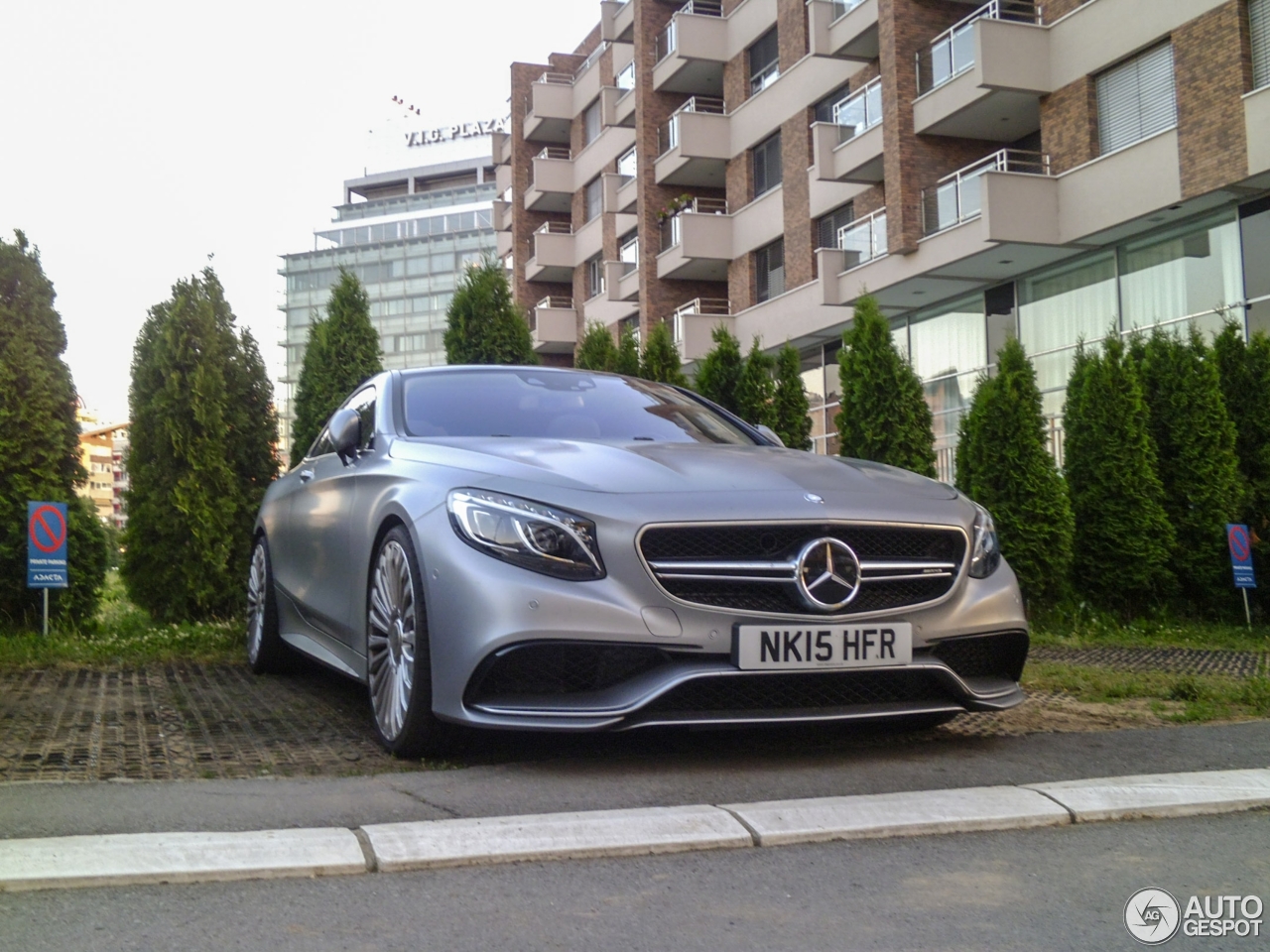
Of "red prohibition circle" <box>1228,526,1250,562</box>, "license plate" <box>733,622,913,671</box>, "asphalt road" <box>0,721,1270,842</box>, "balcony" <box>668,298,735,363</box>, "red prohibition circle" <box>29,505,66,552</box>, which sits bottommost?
"asphalt road" <box>0,721,1270,842</box>

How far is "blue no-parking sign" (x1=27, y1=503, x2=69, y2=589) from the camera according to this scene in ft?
31.7

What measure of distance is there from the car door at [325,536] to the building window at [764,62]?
27.6 m

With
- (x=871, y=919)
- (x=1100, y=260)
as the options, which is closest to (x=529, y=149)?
(x=1100, y=260)

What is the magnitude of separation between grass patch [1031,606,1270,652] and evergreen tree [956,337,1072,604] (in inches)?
18.6

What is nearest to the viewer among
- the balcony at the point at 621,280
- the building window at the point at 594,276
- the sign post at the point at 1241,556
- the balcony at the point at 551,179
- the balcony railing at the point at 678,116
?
the sign post at the point at 1241,556

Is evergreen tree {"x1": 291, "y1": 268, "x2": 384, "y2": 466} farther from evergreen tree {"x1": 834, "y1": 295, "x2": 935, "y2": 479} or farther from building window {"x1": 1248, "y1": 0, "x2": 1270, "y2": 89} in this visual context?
building window {"x1": 1248, "y1": 0, "x2": 1270, "y2": 89}

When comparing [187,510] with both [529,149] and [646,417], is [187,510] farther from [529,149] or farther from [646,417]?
[529,149]

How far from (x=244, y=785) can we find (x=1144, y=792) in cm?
265

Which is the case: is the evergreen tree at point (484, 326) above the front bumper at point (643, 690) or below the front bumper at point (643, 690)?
above

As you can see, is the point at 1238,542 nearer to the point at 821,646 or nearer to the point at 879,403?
the point at 879,403

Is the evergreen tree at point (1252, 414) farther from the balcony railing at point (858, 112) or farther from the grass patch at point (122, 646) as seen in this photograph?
the balcony railing at point (858, 112)

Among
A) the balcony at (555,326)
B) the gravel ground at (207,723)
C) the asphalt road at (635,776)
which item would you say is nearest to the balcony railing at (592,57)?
the balcony at (555,326)

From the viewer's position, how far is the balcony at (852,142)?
86.1 ft

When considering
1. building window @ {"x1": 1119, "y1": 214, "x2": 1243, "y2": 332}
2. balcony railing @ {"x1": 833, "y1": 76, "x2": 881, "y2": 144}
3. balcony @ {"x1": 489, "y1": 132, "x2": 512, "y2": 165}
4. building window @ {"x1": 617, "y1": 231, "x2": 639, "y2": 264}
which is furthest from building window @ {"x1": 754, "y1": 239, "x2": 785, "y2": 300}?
balcony @ {"x1": 489, "y1": 132, "x2": 512, "y2": 165}
